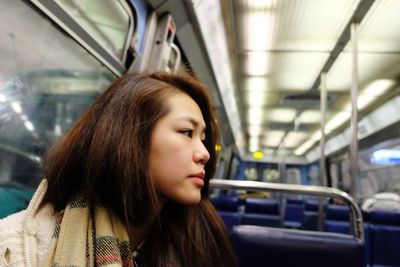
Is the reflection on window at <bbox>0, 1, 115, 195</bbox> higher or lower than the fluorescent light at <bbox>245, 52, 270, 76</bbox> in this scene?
lower

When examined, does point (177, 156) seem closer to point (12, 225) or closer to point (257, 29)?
point (12, 225)

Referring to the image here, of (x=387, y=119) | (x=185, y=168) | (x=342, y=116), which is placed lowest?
(x=185, y=168)

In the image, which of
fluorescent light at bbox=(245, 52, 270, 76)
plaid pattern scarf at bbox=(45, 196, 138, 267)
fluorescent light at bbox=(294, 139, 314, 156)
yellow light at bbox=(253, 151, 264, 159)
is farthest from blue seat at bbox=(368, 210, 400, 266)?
yellow light at bbox=(253, 151, 264, 159)

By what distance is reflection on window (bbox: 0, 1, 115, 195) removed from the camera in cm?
124

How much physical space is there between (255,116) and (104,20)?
5.06 metres

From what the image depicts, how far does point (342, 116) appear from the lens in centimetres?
641

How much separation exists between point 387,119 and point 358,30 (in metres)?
2.80

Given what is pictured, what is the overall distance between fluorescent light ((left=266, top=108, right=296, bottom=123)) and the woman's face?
17.9ft

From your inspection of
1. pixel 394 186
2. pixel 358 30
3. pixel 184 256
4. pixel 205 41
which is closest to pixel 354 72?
pixel 358 30

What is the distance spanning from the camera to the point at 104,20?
6.34ft

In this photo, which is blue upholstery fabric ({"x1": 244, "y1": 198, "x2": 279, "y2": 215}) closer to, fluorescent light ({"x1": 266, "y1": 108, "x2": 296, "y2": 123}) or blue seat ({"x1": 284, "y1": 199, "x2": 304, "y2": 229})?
fluorescent light ({"x1": 266, "y1": 108, "x2": 296, "y2": 123})

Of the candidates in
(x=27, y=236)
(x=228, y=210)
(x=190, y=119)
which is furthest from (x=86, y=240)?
(x=228, y=210)

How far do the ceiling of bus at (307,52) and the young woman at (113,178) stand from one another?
2.11 metres

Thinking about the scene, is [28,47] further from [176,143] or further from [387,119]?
[387,119]
